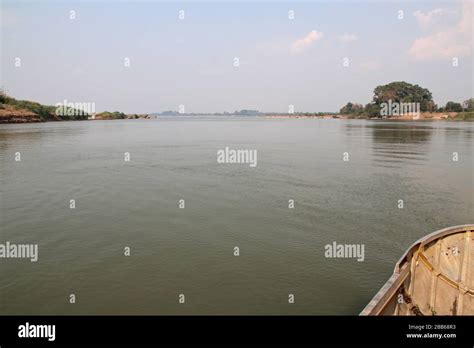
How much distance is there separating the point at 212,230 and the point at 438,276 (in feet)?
28.5

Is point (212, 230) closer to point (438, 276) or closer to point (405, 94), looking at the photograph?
point (438, 276)

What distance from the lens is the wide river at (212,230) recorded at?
1029 cm

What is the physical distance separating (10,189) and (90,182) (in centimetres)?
427

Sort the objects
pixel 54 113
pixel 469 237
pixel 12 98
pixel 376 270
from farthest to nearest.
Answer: pixel 54 113 < pixel 12 98 < pixel 376 270 < pixel 469 237

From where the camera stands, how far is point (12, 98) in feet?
356

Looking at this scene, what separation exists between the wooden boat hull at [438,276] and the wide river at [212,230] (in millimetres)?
1857

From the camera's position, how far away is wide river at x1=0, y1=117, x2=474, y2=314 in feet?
33.8

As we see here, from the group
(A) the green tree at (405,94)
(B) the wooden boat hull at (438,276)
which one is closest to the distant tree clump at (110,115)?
(A) the green tree at (405,94)

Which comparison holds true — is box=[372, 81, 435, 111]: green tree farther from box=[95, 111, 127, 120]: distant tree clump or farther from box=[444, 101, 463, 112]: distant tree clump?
box=[95, 111, 127, 120]: distant tree clump

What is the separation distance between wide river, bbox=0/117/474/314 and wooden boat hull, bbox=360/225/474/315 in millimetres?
1857

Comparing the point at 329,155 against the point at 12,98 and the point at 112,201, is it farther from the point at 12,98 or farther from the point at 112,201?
the point at 12,98

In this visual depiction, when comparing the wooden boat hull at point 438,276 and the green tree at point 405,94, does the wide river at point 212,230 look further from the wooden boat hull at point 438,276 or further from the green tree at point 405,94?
the green tree at point 405,94

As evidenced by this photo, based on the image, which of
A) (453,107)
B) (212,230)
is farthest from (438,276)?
(453,107)
